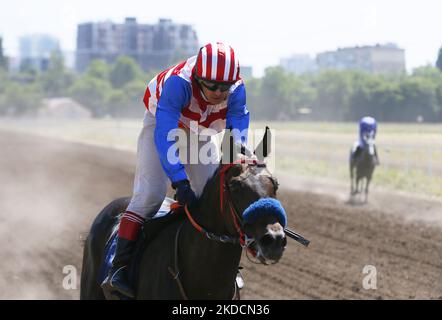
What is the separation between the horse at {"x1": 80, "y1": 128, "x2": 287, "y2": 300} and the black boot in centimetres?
8

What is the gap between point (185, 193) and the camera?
14.4 ft

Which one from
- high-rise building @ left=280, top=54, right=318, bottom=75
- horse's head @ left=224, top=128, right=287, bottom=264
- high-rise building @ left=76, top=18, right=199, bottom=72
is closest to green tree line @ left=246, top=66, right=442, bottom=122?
horse's head @ left=224, top=128, right=287, bottom=264

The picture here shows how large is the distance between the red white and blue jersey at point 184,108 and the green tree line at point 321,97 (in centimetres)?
1761

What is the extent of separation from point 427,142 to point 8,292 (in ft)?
48.9

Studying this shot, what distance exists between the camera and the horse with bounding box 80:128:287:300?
376cm

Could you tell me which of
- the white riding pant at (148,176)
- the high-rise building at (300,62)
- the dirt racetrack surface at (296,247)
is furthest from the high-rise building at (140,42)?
the white riding pant at (148,176)

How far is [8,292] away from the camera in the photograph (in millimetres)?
8789

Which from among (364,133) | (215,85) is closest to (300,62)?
(364,133)

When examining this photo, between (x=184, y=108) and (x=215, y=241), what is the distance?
981 mm

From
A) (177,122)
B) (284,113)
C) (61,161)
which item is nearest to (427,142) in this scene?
(61,161)

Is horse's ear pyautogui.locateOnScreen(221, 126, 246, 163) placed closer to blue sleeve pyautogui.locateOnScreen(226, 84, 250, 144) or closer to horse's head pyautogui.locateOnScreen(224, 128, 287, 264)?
horse's head pyautogui.locateOnScreen(224, 128, 287, 264)

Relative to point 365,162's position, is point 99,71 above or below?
above

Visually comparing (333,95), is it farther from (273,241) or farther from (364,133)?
(273,241)

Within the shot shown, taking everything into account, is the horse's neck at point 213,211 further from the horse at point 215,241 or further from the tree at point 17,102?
the tree at point 17,102
